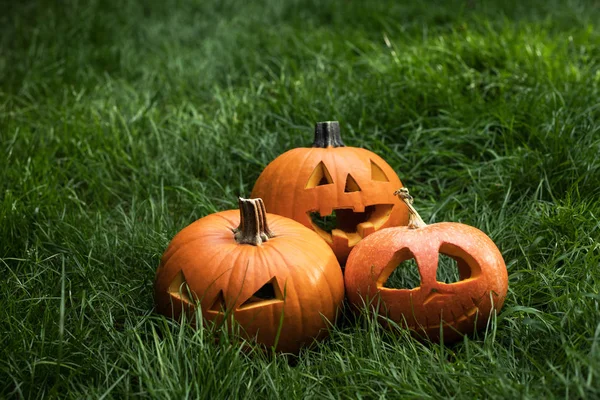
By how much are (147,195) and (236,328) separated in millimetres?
1540

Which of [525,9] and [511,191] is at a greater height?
[525,9]

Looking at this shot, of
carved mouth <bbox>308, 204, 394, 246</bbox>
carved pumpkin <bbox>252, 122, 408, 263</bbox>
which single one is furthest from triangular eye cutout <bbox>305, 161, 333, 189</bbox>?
carved mouth <bbox>308, 204, 394, 246</bbox>

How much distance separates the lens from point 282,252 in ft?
7.38

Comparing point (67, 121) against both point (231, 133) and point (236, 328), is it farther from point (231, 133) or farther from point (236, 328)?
point (236, 328)

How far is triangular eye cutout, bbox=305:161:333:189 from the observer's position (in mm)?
2725

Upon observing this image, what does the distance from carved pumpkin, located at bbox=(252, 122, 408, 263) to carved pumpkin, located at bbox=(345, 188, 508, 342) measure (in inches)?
15.7

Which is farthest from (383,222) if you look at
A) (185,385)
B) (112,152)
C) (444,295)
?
(112,152)

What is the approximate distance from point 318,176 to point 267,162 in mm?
918

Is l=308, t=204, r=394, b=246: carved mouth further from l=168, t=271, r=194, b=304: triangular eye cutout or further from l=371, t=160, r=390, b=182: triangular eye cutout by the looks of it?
l=168, t=271, r=194, b=304: triangular eye cutout

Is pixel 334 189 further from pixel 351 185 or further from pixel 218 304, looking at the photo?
pixel 218 304

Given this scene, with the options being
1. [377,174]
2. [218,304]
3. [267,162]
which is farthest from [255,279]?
[267,162]

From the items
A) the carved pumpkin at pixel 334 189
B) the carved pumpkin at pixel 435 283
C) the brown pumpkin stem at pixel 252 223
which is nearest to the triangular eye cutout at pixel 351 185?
the carved pumpkin at pixel 334 189

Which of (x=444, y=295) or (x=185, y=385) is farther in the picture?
(x=444, y=295)

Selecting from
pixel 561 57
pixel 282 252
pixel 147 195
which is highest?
pixel 561 57
